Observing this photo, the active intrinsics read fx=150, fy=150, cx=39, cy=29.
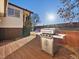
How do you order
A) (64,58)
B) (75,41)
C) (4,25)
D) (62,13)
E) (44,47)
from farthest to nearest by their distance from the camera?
(4,25)
(75,41)
(44,47)
(62,13)
(64,58)

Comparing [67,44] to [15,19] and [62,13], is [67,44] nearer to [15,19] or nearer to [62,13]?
[62,13]

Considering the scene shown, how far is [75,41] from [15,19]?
4098 millimetres

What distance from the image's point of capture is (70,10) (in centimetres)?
406

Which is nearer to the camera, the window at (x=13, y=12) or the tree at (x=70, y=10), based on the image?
the tree at (x=70, y=10)

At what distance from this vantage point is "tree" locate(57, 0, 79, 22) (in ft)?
13.1

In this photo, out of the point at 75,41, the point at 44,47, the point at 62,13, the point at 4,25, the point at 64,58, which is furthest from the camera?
the point at 4,25

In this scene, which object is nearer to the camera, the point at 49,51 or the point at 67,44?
the point at 49,51

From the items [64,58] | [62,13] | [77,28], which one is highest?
[62,13]

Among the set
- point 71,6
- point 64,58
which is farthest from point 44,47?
point 71,6

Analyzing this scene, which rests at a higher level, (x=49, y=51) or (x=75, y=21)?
(x=75, y=21)

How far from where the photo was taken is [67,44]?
5473 millimetres

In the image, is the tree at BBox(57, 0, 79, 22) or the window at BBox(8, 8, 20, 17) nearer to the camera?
the tree at BBox(57, 0, 79, 22)

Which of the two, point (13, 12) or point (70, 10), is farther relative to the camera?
point (13, 12)

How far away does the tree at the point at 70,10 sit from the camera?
4.01 metres
